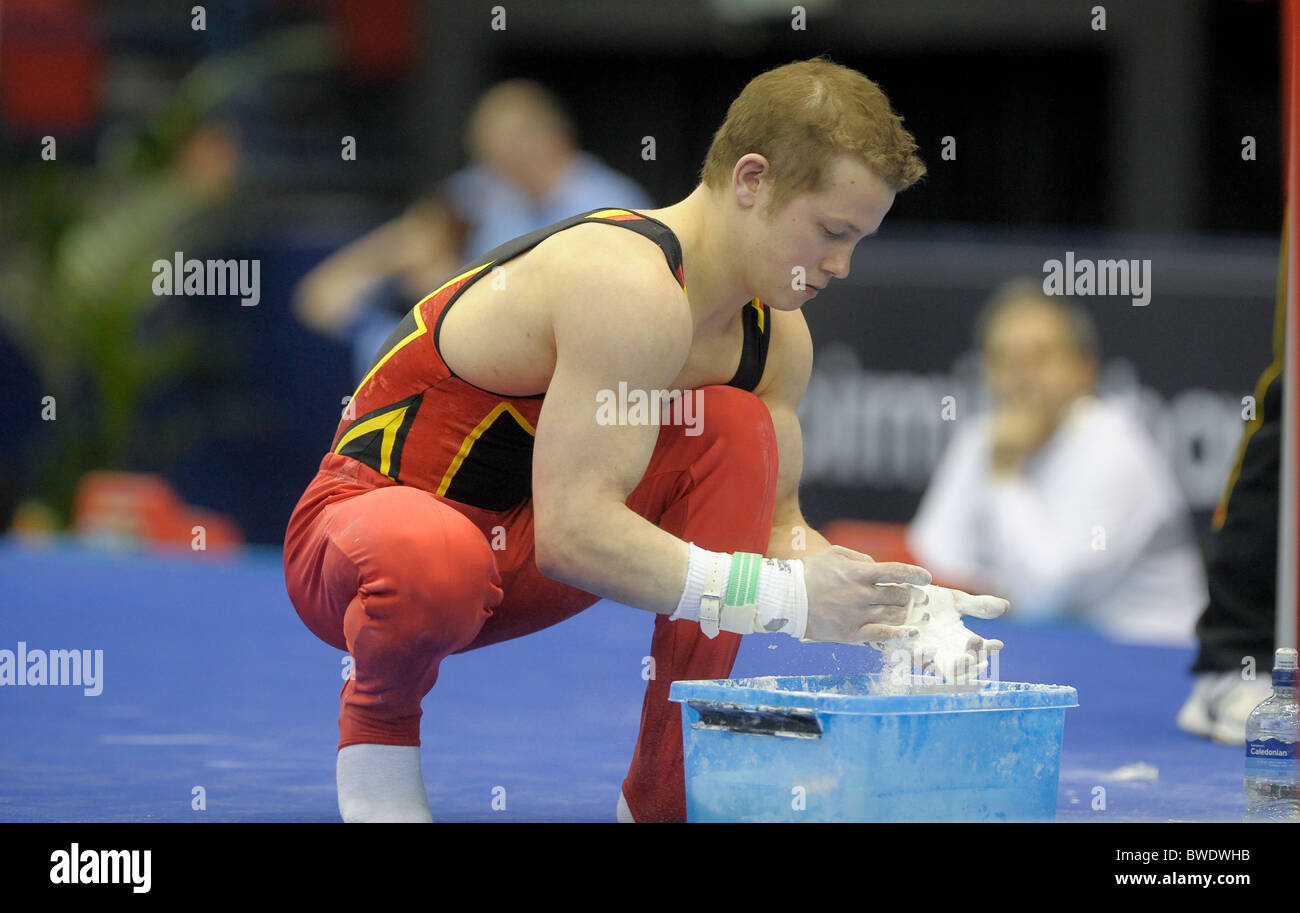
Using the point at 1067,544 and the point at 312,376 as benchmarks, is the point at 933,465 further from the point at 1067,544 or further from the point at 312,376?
the point at 312,376

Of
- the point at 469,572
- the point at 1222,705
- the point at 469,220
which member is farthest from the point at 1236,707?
the point at 469,220

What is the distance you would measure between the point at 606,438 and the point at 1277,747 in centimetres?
136

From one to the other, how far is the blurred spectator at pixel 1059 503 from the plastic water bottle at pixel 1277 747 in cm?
286

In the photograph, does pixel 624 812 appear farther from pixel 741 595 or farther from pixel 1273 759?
pixel 1273 759

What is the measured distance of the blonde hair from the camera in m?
2.80

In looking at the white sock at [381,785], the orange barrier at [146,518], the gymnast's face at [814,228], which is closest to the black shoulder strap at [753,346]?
the gymnast's face at [814,228]

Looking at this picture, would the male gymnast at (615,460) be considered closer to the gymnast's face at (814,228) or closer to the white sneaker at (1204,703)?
the gymnast's face at (814,228)

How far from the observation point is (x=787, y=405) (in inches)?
133

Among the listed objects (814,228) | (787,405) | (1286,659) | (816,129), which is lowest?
(1286,659)

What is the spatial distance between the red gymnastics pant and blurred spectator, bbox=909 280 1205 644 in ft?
10.8

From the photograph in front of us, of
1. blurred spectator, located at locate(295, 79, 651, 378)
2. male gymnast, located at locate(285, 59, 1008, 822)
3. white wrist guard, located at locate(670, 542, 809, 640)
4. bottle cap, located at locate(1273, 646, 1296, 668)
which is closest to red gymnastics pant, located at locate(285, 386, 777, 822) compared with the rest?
male gymnast, located at locate(285, 59, 1008, 822)

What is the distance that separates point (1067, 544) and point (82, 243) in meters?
5.71

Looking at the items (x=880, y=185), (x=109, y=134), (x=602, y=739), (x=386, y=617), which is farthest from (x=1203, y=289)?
(x=109, y=134)

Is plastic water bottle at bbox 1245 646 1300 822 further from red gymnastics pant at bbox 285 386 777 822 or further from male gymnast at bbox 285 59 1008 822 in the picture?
red gymnastics pant at bbox 285 386 777 822
